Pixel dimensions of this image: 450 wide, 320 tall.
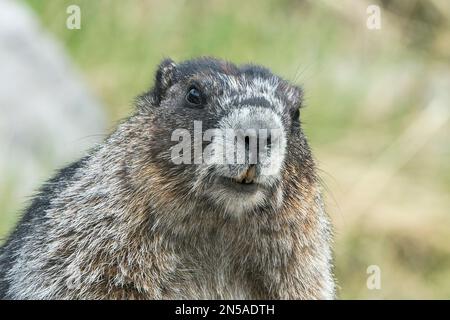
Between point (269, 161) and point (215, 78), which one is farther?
point (215, 78)

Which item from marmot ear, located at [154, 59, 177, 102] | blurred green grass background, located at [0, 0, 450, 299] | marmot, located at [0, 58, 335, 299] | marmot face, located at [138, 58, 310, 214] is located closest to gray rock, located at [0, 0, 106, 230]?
blurred green grass background, located at [0, 0, 450, 299]

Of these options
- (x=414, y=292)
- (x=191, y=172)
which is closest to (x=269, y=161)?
(x=191, y=172)

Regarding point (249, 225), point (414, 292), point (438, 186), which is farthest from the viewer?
point (438, 186)

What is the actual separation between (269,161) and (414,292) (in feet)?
23.9

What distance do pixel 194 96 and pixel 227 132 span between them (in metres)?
0.53

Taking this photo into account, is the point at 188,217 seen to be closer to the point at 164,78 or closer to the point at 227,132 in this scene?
the point at 227,132

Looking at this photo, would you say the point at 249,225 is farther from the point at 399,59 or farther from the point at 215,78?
the point at 399,59

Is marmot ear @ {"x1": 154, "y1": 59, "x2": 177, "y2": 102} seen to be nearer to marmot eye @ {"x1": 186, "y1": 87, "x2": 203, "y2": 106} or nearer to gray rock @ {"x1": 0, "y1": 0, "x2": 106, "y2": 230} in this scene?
marmot eye @ {"x1": 186, "y1": 87, "x2": 203, "y2": 106}

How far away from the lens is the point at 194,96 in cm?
529

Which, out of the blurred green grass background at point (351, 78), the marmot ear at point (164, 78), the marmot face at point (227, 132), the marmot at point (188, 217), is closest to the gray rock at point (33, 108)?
the blurred green grass background at point (351, 78)

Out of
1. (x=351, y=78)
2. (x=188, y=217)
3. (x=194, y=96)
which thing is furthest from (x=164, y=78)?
(x=351, y=78)

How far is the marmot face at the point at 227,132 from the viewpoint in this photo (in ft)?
15.7

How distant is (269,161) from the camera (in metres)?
4.81

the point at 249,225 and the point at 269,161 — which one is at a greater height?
the point at 269,161
